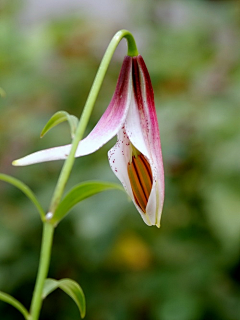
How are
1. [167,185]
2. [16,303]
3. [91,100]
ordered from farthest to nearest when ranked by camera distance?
[167,185] → [16,303] → [91,100]

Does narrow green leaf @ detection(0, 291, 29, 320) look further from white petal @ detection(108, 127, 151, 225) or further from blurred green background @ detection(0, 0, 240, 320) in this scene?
blurred green background @ detection(0, 0, 240, 320)

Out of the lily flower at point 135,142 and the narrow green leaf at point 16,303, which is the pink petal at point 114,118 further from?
the narrow green leaf at point 16,303

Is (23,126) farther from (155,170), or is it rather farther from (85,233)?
(155,170)

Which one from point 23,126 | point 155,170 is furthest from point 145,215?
point 23,126

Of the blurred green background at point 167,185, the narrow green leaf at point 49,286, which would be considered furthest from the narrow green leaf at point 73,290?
the blurred green background at point 167,185

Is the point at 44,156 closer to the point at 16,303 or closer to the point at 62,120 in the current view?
the point at 62,120

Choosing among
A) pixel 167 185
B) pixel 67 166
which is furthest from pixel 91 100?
pixel 167 185
